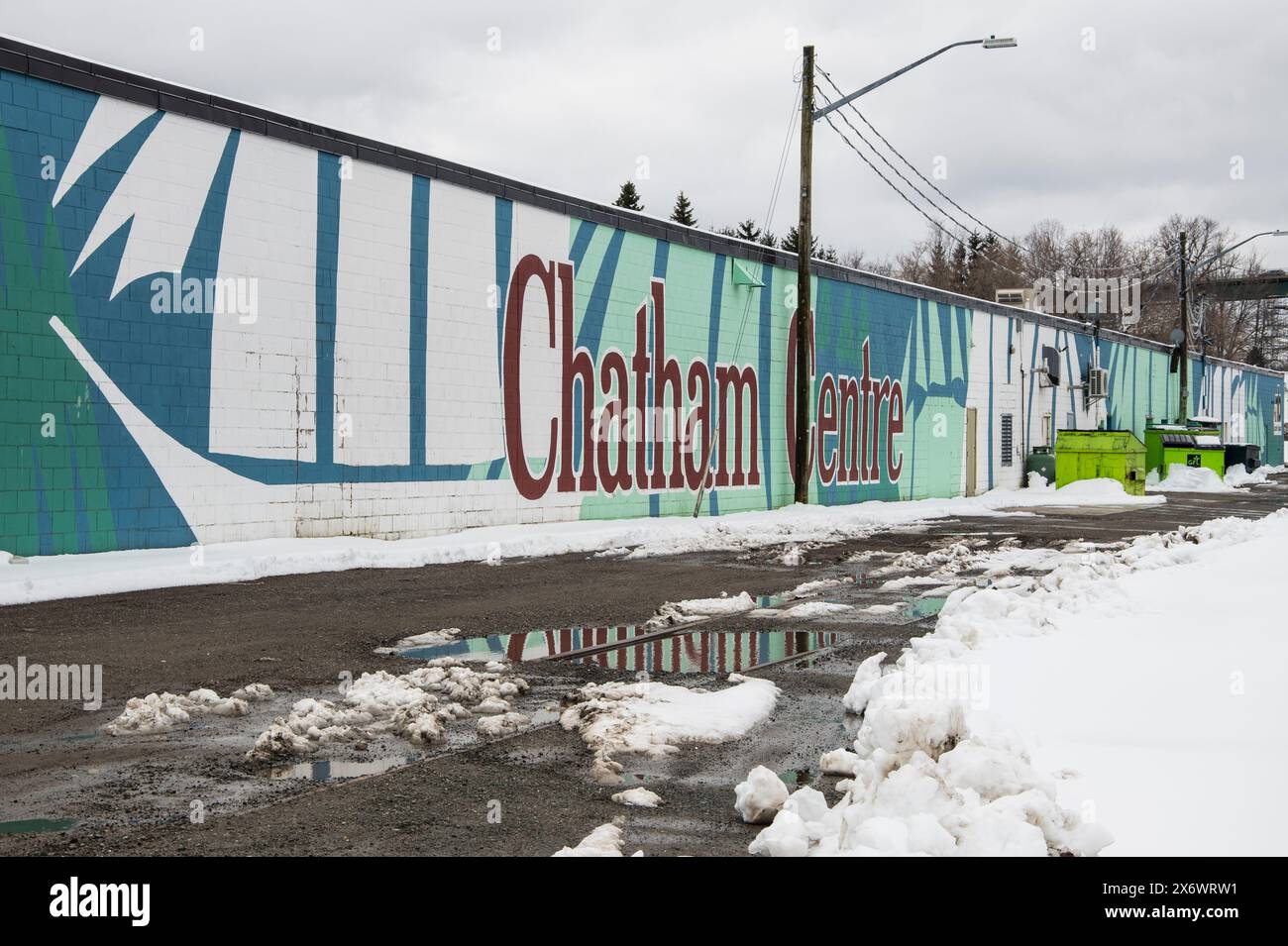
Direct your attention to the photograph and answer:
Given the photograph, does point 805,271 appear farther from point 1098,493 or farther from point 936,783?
point 936,783

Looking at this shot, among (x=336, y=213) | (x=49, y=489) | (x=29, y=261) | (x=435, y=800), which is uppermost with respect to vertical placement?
(x=336, y=213)

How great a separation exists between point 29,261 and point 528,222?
8.59 m

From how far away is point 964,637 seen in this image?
7.52 m

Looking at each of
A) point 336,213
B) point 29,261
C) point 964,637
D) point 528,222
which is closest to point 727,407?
point 528,222

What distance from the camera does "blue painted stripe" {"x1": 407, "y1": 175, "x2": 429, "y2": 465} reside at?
17.4m

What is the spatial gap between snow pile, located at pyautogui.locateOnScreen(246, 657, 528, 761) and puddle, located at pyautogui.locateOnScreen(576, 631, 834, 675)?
3.12 feet

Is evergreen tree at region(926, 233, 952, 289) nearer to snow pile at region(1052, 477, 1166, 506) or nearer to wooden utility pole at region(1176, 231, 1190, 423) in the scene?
wooden utility pole at region(1176, 231, 1190, 423)

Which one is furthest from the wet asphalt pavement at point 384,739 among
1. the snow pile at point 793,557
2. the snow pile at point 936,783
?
the snow pile at point 793,557

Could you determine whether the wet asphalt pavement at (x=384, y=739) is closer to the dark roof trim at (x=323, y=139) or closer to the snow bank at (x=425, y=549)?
the snow bank at (x=425, y=549)

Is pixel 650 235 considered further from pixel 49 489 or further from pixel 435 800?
pixel 435 800

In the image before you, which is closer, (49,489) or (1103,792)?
(1103,792)

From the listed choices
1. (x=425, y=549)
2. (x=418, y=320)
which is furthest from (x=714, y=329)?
(x=425, y=549)

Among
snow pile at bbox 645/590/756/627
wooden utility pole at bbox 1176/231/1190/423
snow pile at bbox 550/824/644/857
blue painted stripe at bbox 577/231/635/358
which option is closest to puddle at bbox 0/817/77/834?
snow pile at bbox 550/824/644/857

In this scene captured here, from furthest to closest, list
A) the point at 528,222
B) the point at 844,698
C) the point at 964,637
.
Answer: the point at 528,222 → the point at 964,637 → the point at 844,698
